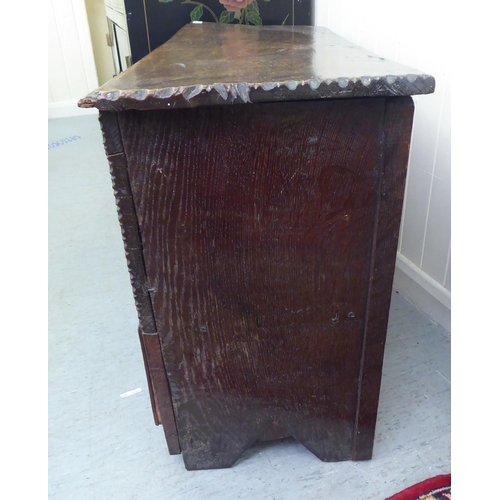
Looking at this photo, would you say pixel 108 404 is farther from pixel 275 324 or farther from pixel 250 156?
pixel 250 156

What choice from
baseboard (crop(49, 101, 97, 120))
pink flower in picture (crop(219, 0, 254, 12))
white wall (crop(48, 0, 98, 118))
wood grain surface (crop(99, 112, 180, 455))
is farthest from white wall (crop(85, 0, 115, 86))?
wood grain surface (crop(99, 112, 180, 455))

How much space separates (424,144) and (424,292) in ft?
1.23

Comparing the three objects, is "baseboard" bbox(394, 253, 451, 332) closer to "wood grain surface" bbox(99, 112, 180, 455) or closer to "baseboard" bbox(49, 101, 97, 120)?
"wood grain surface" bbox(99, 112, 180, 455)

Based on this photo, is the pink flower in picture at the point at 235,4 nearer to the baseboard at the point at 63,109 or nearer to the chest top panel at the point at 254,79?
the chest top panel at the point at 254,79

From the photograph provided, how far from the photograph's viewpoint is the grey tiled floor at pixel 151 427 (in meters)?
0.84

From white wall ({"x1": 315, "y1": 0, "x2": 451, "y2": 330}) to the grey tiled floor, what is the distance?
103 mm

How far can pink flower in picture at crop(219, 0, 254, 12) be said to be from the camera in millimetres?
1515

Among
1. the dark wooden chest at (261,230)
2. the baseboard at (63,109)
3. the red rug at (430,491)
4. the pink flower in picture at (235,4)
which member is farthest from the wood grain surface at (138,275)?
the baseboard at (63,109)

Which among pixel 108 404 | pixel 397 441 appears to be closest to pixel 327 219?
pixel 397 441

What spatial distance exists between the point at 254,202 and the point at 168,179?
120 mm

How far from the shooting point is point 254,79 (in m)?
0.58

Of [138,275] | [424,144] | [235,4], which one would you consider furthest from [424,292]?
[235,4]

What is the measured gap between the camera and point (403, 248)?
4.21 feet

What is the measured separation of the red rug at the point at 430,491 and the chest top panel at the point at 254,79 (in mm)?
638
